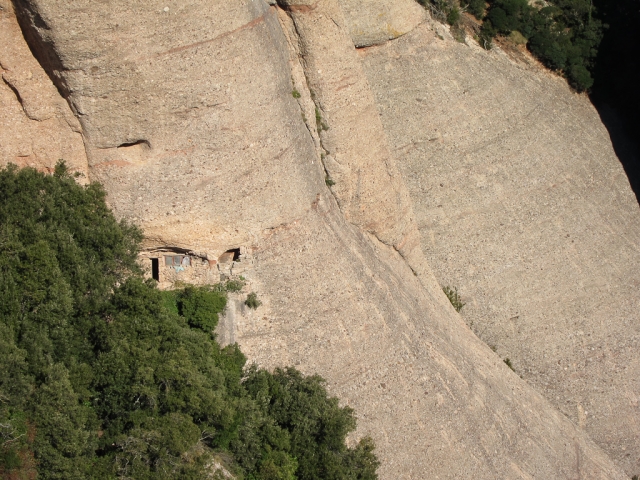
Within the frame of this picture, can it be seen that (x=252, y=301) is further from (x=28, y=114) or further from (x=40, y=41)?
(x=40, y=41)

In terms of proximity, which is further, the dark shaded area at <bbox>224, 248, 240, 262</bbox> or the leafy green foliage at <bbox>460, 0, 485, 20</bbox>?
the leafy green foliage at <bbox>460, 0, 485, 20</bbox>

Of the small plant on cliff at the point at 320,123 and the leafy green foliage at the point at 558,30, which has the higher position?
the small plant on cliff at the point at 320,123

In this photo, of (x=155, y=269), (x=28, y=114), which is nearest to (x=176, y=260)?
(x=155, y=269)

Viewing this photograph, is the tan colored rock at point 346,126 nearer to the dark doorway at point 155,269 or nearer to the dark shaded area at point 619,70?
the dark doorway at point 155,269

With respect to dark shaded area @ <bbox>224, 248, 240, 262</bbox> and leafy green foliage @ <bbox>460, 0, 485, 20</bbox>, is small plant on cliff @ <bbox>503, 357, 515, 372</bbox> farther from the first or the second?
leafy green foliage @ <bbox>460, 0, 485, 20</bbox>

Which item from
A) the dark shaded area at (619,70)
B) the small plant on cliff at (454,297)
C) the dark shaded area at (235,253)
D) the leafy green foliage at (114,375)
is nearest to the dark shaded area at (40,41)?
the leafy green foliage at (114,375)

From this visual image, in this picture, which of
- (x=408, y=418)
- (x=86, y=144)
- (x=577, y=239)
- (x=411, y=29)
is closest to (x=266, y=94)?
(x=86, y=144)

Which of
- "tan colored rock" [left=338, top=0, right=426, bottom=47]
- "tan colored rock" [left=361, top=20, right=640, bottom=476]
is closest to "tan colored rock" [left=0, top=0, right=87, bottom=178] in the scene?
"tan colored rock" [left=338, top=0, right=426, bottom=47]
